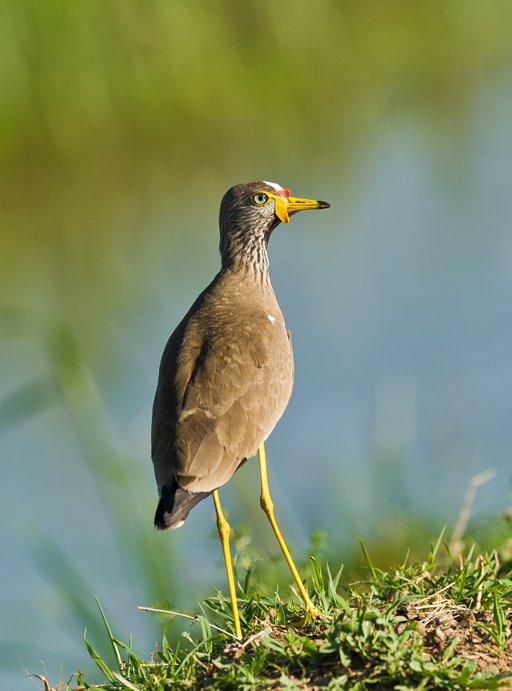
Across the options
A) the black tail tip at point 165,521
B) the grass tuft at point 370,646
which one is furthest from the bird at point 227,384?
the grass tuft at point 370,646

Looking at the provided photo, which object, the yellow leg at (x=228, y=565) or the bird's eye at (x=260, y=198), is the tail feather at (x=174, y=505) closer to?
the yellow leg at (x=228, y=565)

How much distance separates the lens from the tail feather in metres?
2.40

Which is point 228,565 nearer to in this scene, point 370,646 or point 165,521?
point 165,521

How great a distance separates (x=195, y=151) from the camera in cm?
838

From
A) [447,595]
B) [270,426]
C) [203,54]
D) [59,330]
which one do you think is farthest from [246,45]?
[447,595]

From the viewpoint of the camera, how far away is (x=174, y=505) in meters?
2.44

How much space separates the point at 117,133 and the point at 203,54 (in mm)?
1469

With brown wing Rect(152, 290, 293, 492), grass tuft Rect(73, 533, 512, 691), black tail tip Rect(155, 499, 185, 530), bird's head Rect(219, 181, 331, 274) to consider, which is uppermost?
bird's head Rect(219, 181, 331, 274)

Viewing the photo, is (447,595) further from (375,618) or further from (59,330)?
(59,330)

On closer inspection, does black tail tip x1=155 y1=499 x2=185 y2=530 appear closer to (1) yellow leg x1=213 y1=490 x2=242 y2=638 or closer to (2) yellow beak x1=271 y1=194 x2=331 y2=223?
(1) yellow leg x1=213 y1=490 x2=242 y2=638

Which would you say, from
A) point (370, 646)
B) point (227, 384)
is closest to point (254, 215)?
point (227, 384)

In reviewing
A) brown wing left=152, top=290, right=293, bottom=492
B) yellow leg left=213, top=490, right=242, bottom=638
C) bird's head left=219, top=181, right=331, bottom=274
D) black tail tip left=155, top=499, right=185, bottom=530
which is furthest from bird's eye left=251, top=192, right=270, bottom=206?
black tail tip left=155, top=499, right=185, bottom=530

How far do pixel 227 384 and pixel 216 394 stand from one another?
78 mm

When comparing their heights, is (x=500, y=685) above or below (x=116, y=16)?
→ below
